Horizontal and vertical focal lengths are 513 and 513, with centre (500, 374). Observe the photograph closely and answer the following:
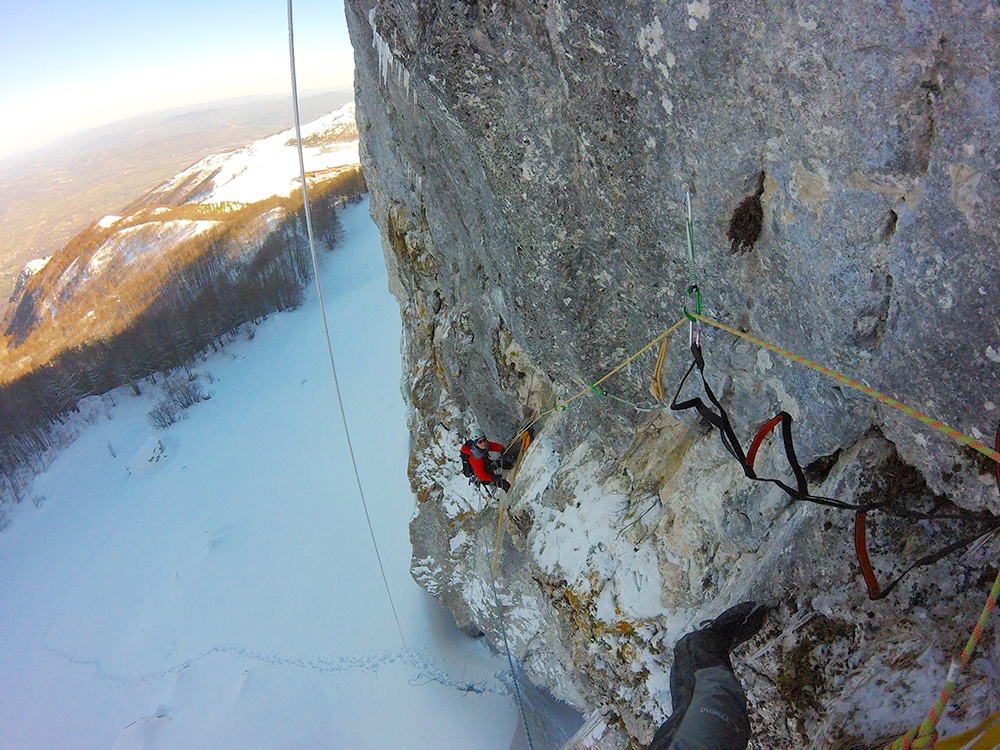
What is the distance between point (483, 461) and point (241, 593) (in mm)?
7651

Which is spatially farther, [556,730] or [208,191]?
[208,191]

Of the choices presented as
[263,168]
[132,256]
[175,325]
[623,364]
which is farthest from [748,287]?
[263,168]

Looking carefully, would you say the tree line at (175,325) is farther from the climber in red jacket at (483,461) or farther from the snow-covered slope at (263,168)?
the climber in red jacket at (483,461)

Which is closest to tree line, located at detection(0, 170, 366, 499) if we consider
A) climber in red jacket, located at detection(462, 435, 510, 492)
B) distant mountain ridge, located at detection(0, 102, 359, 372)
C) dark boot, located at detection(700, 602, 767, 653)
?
distant mountain ridge, located at detection(0, 102, 359, 372)

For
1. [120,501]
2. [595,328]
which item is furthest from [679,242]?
[120,501]

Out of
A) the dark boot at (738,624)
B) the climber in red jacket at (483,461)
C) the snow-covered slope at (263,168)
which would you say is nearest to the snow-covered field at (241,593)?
the climber in red jacket at (483,461)

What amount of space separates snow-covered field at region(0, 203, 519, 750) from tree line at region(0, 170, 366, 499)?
364cm

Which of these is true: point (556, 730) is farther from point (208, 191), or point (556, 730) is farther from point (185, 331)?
point (208, 191)

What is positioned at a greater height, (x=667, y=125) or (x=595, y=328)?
(x=667, y=125)

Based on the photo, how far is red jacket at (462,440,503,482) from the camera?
6480mm

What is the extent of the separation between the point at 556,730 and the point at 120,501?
14442 millimetres

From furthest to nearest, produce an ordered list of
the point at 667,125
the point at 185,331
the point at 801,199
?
the point at 185,331, the point at 667,125, the point at 801,199

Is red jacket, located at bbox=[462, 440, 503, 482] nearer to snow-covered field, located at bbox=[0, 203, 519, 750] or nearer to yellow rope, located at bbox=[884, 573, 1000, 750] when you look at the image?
snow-covered field, located at bbox=[0, 203, 519, 750]

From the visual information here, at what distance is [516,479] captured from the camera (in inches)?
245
